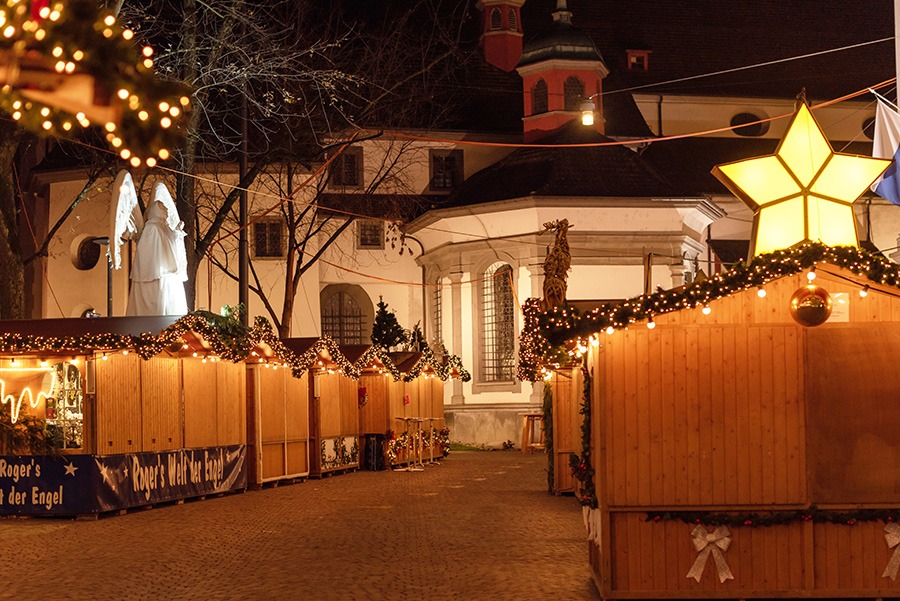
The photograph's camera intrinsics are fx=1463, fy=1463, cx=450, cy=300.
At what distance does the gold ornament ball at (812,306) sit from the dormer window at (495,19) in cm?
4406

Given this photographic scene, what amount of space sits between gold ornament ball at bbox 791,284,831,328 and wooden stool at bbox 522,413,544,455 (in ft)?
86.5

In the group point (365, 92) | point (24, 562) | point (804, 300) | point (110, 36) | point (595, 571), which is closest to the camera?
point (110, 36)

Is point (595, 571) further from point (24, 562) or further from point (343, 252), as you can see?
point (343, 252)

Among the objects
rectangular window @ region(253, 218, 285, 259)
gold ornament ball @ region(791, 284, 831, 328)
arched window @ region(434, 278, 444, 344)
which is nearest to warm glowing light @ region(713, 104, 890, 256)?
gold ornament ball @ region(791, 284, 831, 328)

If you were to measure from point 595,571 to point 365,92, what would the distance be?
32466mm

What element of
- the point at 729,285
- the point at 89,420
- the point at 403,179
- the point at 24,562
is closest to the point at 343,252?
the point at 403,179

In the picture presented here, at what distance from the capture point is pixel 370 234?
50.8m

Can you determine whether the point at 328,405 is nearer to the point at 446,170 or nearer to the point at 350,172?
the point at 350,172

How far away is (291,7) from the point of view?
39.2m

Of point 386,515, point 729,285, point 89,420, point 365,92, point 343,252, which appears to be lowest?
point 386,515

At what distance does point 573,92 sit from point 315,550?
35370 mm

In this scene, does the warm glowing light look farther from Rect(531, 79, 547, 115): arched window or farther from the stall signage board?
Rect(531, 79, 547, 115): arched window

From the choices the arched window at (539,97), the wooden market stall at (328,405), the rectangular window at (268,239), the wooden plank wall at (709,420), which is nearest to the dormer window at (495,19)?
the arched window at (539,97)

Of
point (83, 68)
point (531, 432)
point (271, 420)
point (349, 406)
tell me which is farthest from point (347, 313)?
point (83, 68)
